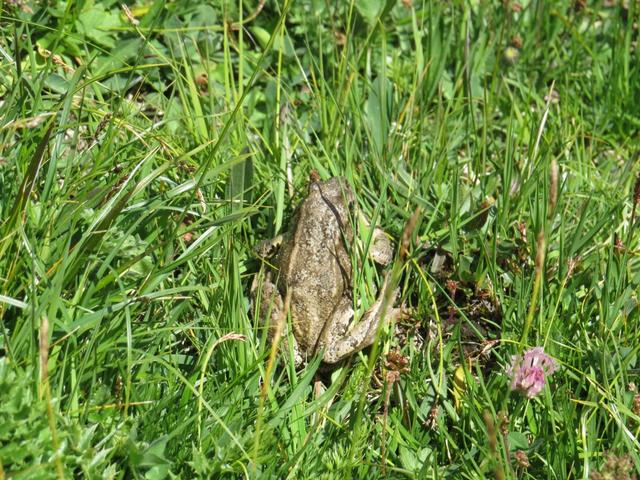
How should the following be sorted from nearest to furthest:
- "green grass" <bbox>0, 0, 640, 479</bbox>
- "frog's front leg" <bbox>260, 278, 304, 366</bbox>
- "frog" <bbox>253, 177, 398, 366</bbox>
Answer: "green grass" <bbox>0, 0, 640, 479</bbox>, "frog's front leg" <bbox>260, 278, 304, 366</bbox>, "frog" <bbox>253, 177, 398, 366</bbox>

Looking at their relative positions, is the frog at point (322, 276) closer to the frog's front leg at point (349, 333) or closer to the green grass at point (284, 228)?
the frog's front leg at point (349, 333)

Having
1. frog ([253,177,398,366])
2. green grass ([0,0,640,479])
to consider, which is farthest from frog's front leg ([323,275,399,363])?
green grass ([0,0,640,479])

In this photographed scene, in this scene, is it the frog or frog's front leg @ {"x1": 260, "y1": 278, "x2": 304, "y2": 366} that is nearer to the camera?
frog's front leg @ {"x1": 260, "y1": 278, "x2": 304, "y2": 366}

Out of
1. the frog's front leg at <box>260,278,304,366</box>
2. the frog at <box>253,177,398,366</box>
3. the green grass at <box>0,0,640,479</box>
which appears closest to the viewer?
the green grass at <box>0,0,640,479</box>

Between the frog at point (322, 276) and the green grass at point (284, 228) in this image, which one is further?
the frog at point (322, 276)

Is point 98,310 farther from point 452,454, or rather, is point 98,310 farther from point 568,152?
point 568,152

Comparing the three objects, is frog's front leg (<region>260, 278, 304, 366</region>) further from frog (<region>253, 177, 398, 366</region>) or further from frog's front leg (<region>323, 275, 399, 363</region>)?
frog's front leg (<region>323, 275, 399, 363</region>)

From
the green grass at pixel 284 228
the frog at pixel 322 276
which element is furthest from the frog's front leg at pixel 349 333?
the green grass at pixel 284 228
